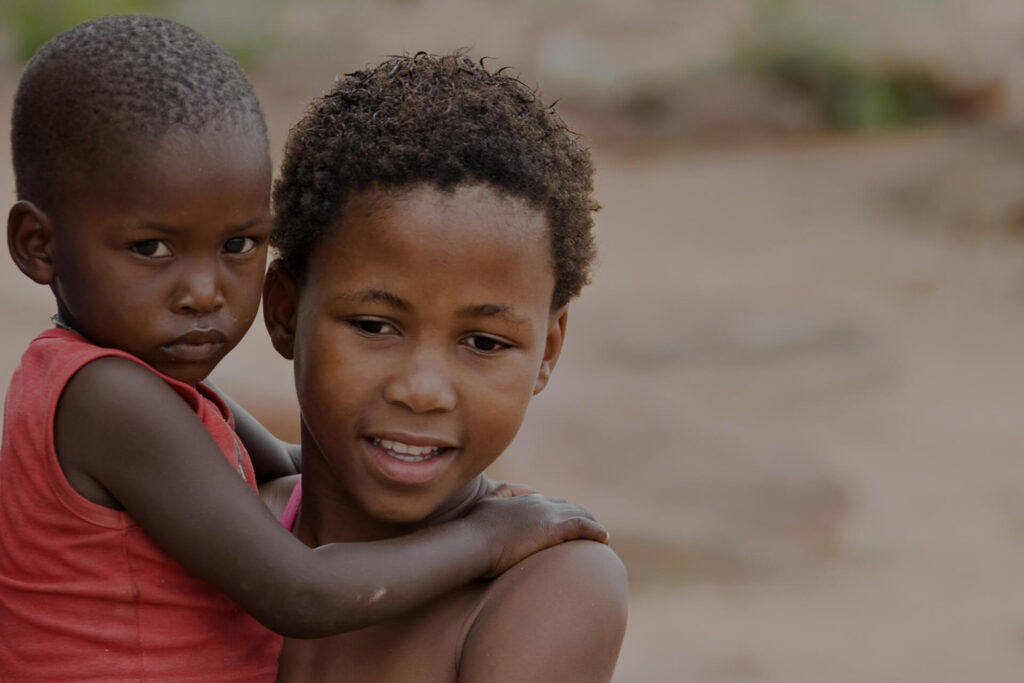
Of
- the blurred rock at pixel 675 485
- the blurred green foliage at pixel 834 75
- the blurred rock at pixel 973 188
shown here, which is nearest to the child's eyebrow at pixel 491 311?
the blurred rock at pixel 675 485

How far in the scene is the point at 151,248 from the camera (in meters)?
1.87

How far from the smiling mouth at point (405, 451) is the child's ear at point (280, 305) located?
0.79 ft

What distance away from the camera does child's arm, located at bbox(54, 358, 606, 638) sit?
1.83m

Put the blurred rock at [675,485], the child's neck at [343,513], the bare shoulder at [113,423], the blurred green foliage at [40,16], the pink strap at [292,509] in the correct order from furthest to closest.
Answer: the blurred green foliage at [40,16], the blurred rock at [675,485], the pink strap at [292,509], the child's neck at [343,513], the bare shoulder at [113,423]

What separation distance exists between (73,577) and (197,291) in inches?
15.9

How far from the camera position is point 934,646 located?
Result: 20.4 ft

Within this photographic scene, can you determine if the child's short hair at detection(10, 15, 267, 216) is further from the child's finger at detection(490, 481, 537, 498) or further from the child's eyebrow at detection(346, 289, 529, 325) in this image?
the child's finger at detection(490, 481, 537, 498)

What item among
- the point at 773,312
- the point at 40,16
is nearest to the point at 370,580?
the point at 773,312

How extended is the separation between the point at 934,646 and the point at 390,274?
4.90 meters

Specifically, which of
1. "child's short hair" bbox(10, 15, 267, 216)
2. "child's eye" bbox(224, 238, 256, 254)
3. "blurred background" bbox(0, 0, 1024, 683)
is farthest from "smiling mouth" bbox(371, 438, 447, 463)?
"blurred background" bbox(0, 0, 1024, 683)

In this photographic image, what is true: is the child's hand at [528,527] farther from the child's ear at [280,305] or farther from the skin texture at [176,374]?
the child's ear at [280,305]

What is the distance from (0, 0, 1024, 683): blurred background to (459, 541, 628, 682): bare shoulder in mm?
682

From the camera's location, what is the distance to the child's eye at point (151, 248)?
1.86 m

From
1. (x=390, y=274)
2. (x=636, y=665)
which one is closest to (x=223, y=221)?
(x=390, y=274)
